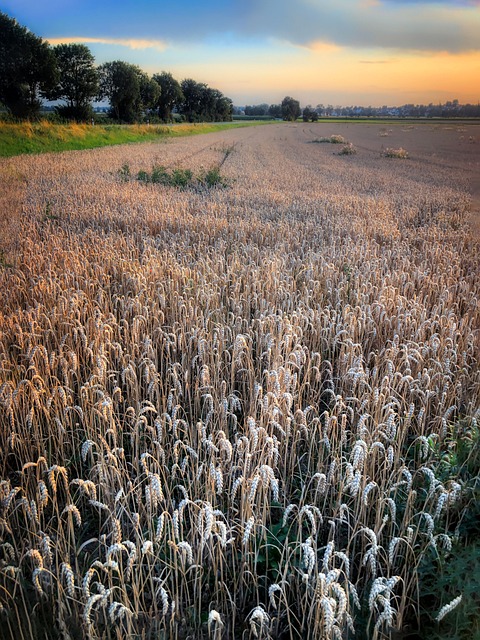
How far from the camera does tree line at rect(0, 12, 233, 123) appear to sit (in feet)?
141

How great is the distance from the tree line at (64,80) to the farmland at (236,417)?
35238 millimetres

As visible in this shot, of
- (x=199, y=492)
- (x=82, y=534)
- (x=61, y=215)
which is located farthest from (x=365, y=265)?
(x=61, y=215)

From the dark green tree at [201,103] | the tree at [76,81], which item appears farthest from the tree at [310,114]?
the tree at [76,81]

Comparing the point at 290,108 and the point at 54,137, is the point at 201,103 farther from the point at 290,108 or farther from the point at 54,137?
the point at 54,137

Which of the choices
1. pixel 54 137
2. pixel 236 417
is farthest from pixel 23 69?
pixel 236 417

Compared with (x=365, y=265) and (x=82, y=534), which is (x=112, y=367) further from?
(x=365, y=265)

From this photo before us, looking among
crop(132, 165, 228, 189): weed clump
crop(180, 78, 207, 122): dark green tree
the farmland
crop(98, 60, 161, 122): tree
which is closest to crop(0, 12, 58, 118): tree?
crop(98, 60, 161, 122): tree

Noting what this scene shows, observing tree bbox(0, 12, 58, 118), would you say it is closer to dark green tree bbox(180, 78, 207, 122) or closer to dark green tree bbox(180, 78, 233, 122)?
dark green tree bbox(180, 78, 233, 122)

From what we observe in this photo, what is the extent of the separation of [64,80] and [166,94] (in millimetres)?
41928

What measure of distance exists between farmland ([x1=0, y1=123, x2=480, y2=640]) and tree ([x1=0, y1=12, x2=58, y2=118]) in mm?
33832

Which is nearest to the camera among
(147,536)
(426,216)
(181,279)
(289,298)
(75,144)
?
(147,536)

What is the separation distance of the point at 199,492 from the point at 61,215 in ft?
30.1

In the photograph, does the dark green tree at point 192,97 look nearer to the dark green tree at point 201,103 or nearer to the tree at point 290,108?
the dark green tree at point 201,103

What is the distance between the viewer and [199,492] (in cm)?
343
